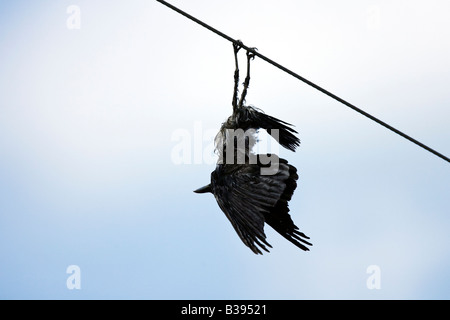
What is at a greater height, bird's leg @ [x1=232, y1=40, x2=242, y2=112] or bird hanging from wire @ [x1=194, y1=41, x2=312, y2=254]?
bird's leg @ [x1=232, y1=40, x2=242, y2=112]

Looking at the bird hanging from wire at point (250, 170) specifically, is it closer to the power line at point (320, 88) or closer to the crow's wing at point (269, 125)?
the crow's wing at point (269, 125)

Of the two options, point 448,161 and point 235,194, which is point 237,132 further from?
point 448,161

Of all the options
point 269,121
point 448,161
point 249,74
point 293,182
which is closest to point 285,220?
point 293,182

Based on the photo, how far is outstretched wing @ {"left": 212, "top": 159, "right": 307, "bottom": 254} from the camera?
9.61 meters

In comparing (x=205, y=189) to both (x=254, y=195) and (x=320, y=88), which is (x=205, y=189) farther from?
(x=320, y=88)

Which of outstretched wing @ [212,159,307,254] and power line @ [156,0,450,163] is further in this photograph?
outstretched wing @ [212,159,307,254]

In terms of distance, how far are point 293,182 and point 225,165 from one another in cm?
89

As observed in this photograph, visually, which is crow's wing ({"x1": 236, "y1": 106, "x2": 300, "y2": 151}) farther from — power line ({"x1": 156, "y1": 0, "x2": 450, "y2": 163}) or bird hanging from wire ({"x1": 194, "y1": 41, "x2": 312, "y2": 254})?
power line ({"x1": 156, "y1": 0, "x2": 450, "y2": 163})

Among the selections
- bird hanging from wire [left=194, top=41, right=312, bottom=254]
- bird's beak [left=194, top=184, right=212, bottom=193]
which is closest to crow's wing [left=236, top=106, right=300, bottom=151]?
bird hanging from wire [left=194, top=41, right=312, bottom=254]

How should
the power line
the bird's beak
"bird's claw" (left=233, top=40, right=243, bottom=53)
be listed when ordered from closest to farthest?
the power line → "bird's claw" (left=233, top=40, right=243, bottom=53) → the bird's beak

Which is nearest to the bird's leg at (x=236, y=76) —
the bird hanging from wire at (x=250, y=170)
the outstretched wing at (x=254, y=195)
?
the bird hanging from wire at (x=250, y=170)

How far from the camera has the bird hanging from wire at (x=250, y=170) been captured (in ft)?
32.5

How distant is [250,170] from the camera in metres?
10.1

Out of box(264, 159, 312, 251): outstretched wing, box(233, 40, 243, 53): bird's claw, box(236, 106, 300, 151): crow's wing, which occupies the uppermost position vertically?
box(233, 40, 243, 53): bird's claw
